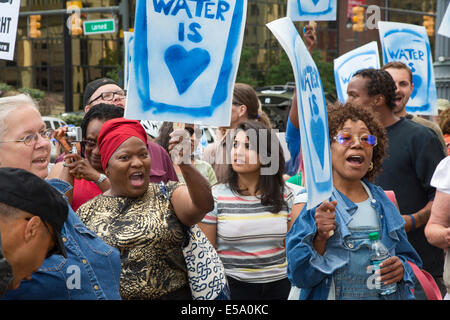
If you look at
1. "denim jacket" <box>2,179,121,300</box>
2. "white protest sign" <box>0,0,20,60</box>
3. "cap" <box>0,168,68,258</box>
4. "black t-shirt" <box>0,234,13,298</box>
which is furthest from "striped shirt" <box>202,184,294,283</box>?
"black t-shirt" <box>0,234,13,298</box>

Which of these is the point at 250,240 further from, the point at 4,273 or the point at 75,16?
the point at 75,16

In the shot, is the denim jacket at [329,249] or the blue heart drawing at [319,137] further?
the denim jacket at [329,249]

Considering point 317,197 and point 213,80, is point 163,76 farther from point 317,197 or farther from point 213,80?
point 317,197

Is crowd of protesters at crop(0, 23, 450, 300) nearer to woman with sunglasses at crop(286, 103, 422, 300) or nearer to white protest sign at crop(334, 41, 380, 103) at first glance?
woman with sunglasses at crop(286, 103, 422, 300)

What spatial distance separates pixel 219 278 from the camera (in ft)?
11.2

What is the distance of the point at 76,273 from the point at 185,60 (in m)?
1.15

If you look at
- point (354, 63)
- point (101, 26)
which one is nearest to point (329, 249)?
point (354, 63)

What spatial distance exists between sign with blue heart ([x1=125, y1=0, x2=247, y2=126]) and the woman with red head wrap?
0.31 m

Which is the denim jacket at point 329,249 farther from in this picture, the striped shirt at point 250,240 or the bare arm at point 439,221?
the striped shirt at point 250,240

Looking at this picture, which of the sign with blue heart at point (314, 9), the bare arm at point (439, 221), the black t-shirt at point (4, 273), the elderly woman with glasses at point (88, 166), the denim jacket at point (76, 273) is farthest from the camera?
the sign with blue heart at point (314, 9)

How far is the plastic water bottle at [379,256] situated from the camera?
126 inches

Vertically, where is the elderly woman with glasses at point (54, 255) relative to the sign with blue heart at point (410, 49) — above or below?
below

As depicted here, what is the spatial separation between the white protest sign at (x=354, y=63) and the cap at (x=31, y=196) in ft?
16.4

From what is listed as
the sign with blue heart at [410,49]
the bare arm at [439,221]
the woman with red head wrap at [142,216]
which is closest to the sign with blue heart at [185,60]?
the woman with red head wrap at [142,216]
